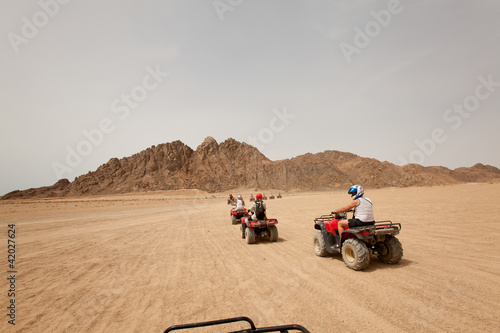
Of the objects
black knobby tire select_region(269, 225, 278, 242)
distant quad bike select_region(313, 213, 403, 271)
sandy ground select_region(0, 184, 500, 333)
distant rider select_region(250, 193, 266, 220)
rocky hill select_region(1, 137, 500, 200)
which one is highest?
rocky hill select_region(1, 137, 500, 200)

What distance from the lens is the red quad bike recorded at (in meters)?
8.73

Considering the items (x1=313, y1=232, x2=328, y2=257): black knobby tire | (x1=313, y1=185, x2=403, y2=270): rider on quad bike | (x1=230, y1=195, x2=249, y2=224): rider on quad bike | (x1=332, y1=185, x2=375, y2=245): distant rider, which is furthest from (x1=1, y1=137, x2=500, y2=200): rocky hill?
(x1=332, y1=185, x2=375, y2=245): distant rider

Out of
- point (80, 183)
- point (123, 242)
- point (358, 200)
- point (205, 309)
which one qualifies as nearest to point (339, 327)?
point (205, 309)

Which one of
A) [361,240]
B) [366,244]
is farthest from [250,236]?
[361,240]

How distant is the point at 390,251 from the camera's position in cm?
558

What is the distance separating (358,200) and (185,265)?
4754 mm

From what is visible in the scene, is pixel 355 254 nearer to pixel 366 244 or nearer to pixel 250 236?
pixel 366 244

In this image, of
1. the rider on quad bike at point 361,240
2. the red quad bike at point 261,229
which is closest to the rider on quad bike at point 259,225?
the red quad bike at point 261,229

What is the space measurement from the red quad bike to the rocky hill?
7906 cm

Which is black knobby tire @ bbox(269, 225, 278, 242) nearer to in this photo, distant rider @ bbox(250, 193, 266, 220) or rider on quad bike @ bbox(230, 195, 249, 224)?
distant rider @ bbox(250, 193, 266, 220)

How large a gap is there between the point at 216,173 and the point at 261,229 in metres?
89.4

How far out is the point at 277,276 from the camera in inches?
212

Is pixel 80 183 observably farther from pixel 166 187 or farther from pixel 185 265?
pixel 185 265

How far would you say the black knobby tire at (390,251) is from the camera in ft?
18.1
